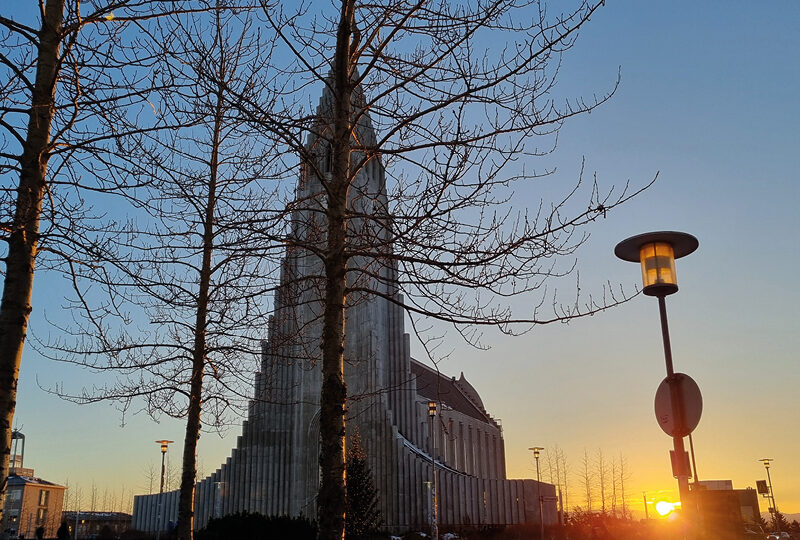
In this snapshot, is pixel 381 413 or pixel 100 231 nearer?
pixel 100 231

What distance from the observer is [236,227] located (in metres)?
7.64

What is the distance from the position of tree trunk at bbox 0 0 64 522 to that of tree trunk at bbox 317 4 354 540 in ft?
8.99

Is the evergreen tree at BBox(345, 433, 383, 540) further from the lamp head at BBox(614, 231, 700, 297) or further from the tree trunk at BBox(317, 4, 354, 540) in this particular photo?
the tree trunk at BBox(317, 4, 354, 540)

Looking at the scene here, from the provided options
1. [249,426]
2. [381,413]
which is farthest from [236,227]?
[249,426]

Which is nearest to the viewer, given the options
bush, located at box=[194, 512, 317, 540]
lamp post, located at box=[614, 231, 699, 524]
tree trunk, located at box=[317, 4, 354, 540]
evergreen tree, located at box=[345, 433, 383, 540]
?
tree trunk, located at box=[317, 4, 354, 540]

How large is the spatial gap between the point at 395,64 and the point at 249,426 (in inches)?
1415

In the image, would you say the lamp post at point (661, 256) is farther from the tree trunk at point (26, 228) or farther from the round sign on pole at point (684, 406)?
the tree trunk at point (26, 228)

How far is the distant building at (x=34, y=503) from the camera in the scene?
221 feet

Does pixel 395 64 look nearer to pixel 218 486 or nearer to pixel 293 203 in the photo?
pixel 293 203

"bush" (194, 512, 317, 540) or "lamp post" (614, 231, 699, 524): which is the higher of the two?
"lamp post" (614, 231, 699, 524)

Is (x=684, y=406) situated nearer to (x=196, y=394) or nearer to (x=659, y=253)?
(x=659, y=253)

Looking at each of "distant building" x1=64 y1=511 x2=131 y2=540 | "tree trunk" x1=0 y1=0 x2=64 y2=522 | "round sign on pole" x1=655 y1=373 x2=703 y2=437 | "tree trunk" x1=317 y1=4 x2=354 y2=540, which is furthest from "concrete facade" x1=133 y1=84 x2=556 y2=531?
"tree trunk" x1=0 y1=0 x2=64 y2=522

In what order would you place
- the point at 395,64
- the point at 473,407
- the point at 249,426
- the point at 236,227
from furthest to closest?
1. the point at 473,407
2. the point at 249,426
3. the point at 395,64
4. the point at 236,227

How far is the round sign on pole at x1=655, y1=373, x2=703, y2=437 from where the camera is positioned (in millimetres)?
7760
